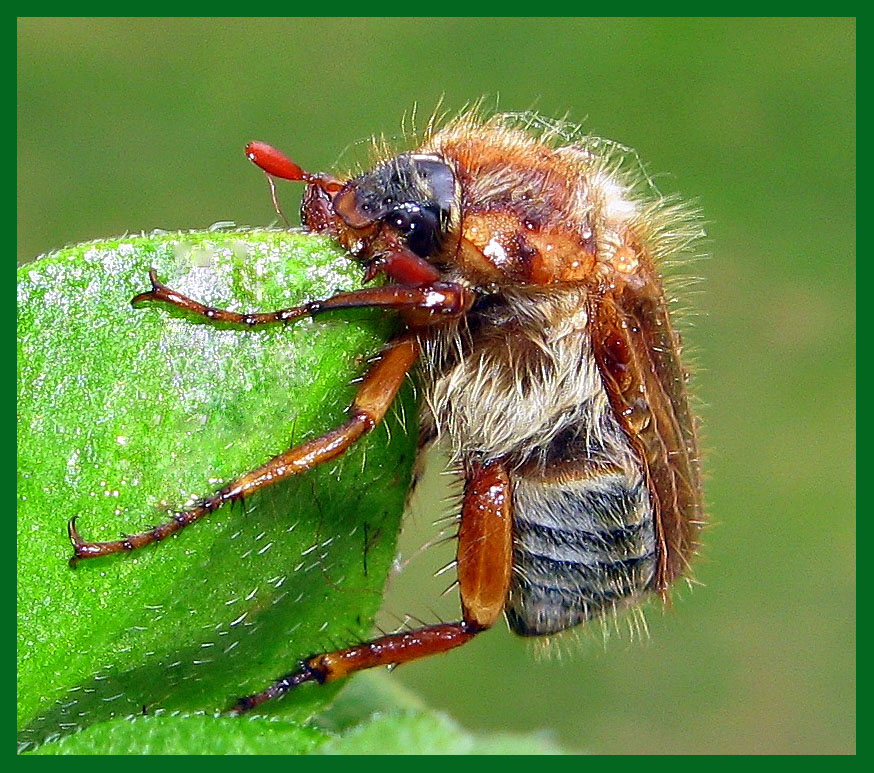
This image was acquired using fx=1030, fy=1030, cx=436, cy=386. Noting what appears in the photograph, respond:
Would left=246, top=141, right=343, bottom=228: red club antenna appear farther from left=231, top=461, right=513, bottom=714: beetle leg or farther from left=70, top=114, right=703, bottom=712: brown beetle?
left=231, top=461, right=513, bottom=714: beetle leg

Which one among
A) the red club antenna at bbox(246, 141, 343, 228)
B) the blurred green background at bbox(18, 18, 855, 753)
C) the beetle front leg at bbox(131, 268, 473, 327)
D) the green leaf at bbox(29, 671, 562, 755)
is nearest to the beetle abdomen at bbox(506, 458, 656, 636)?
the beetle front leg at bbox(131, 268, 473, 327)

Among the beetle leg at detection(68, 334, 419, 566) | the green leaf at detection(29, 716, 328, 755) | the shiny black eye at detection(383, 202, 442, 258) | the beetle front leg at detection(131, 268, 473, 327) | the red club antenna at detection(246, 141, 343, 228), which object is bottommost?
the green leaf at detection(29, 716, 328, 755)

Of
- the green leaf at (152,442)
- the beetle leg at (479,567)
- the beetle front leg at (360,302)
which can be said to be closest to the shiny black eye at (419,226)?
the beetle front leg at (360,302)

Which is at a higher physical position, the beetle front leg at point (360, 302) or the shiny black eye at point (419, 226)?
the shiny black eye at point (419, 226)

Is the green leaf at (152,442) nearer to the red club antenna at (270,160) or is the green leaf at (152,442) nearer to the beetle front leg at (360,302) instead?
the beetle front leg at (360,302)

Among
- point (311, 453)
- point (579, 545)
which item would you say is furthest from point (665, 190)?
point (311, 453)

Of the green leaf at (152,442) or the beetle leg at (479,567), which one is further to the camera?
the beetle leg at (479,567)
